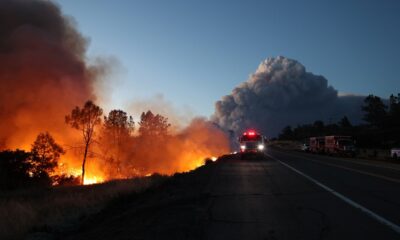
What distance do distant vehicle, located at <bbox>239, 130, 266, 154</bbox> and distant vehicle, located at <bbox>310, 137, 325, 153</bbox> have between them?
85.5 ft

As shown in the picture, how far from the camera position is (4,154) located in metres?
61.8

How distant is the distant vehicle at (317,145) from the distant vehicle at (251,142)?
26060mm

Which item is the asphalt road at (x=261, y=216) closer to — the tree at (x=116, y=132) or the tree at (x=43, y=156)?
the tree at (x=43, y=156)

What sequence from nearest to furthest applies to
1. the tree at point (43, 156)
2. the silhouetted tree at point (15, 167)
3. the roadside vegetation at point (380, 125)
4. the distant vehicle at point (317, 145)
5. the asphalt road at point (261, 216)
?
the asphalt road at point (261, 216) < the silhouetted tree at point (15, 167) < the tree at point (43, 156) < the distant vehicle at point (317, 145) < the roadside vegetation at point (380, 125)

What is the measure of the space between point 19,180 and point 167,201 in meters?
53.4

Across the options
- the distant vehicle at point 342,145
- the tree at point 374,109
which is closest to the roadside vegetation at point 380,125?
the tree at point 374,109

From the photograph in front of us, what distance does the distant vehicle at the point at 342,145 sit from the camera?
59.0 m

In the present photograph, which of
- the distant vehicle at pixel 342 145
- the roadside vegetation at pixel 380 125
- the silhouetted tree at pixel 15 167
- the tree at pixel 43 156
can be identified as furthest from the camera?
the roadside vegetation at pixel 380 125

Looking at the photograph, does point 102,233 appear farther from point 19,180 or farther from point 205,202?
point 19,180

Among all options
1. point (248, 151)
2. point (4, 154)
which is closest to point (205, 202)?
point (248, 151)

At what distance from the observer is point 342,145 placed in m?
60.1

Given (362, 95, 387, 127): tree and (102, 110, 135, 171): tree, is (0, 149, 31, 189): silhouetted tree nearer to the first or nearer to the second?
(102, 110, 135, 171): tree

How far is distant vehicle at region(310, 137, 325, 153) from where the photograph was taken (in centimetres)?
6988

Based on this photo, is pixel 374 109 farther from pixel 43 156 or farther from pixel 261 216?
pixel 261 216
